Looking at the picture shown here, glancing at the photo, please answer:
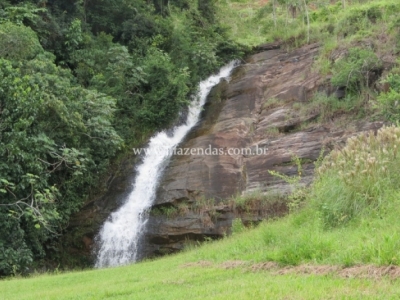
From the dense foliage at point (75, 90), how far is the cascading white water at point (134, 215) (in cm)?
151

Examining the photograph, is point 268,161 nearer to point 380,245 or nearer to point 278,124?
point 278,124

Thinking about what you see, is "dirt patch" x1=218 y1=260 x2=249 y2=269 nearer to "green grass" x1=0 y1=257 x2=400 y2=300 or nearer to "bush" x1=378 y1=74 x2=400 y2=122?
"green grass" x1=0 y1=257 x2=400 y2=300

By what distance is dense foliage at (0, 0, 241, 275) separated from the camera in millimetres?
14820

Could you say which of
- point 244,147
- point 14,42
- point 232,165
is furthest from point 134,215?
point 14,42

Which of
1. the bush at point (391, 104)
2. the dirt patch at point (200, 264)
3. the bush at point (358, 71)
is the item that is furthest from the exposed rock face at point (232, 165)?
the dirt patch at point (200, 264)

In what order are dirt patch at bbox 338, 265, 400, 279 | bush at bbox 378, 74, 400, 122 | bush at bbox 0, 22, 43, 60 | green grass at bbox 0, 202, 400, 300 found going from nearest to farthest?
green grass at bbox 0, 202, 400, 300
dirt patch at bbox 338, 265, 400, 279
bush at bbox 378, 74, 400, 122
bush at bbox 0, 22, 43, 60

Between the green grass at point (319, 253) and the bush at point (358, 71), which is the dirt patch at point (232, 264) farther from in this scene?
the bush at point (358, 71)

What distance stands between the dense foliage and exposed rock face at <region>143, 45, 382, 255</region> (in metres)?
2.92

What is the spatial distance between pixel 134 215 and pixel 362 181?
10.2 meters

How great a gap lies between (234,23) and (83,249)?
2328cm

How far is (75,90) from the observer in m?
17.8

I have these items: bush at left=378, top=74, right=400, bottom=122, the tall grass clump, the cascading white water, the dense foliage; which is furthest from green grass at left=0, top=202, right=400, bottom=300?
bush at left=378, top=74, right=400, bottom=122

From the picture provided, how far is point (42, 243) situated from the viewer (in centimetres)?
1661

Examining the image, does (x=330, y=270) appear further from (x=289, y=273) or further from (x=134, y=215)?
(x=134, y=215)
